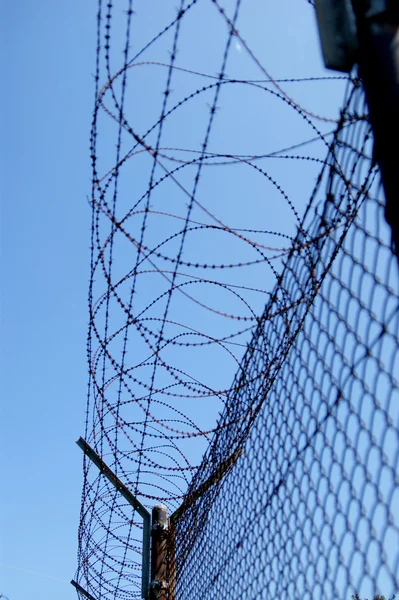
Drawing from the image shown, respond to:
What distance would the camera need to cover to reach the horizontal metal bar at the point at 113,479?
15.2 ft

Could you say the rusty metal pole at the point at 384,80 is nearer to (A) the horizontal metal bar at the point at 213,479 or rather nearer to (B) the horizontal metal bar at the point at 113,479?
(A) the horizontal metal bar at the point at 213,479

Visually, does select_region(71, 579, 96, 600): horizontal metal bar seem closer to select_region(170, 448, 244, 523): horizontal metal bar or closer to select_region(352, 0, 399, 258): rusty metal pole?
select_region(170, 448, 244, 523): horizontal metal bar

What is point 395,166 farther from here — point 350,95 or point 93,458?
point 93,458

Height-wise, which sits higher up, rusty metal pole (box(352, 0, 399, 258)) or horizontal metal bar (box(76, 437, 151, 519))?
horizontal metal bar (box(76, 437, 151, 519))

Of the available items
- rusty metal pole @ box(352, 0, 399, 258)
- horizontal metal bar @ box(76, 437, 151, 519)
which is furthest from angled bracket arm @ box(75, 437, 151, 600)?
rusty metal pole @ box(352, 0, 399, 258)

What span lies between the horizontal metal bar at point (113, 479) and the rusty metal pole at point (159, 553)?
9 centimetres

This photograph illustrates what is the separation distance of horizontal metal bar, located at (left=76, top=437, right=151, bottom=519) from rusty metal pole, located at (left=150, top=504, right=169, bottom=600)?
92mm

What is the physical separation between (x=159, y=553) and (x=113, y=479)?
0.57m

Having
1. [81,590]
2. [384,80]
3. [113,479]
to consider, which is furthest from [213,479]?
[384,80]

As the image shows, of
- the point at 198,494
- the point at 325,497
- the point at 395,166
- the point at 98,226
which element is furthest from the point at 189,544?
the point at 395,166

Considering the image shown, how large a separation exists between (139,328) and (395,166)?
2.57 m

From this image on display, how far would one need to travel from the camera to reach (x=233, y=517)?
3008 mm

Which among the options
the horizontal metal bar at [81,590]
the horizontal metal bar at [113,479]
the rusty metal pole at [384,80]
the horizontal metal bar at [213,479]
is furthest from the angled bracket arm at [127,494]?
the rusty metal pole at [384,80]

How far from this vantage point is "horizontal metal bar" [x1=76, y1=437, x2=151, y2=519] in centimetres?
464
